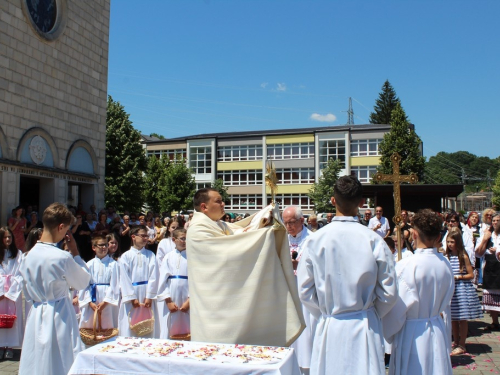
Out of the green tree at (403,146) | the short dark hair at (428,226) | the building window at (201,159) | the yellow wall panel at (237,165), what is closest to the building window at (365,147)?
the green tree at (403,146)

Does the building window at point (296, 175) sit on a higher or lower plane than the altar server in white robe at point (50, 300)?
higher

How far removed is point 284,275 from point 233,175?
174 feet

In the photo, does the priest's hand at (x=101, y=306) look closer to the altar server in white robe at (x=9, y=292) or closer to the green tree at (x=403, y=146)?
the altar server in white robe at (x=9, y=292)

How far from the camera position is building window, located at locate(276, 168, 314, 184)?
54.3 m

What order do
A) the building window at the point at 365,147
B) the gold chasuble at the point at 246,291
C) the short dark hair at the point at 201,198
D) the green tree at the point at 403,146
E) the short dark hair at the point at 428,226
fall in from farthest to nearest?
1. the building window at the point at 365,147
2. the green tree at the point at 403,146
3. the short dark hair at the point at 201,198
4. the short dark hair at the point at 428,226
5. the gold chasuble at the point at 246,291

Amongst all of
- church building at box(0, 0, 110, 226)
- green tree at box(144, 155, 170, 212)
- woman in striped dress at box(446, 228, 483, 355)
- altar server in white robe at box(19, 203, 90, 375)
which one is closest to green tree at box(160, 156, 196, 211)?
green tree at box(144, 155, 170, 212)

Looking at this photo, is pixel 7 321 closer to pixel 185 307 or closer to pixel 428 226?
pixel 185 307

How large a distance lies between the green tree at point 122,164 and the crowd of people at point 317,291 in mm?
28532

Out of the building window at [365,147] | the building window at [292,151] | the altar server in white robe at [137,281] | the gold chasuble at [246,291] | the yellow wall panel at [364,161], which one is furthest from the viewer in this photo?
the building window at [292,151]

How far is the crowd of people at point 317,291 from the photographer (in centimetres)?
371

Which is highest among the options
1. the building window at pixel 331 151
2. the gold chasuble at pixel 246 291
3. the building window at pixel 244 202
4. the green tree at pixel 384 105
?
the green tree at pixel 384 105

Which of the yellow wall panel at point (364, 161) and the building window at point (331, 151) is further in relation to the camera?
the building window at point (331, 151)

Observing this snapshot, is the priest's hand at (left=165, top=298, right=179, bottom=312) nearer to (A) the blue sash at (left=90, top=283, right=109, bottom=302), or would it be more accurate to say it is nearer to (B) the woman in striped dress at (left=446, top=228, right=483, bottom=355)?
(A) the blue sash at (left=90, top=283, right=109, bottom=302)

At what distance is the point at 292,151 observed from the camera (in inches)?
2163
